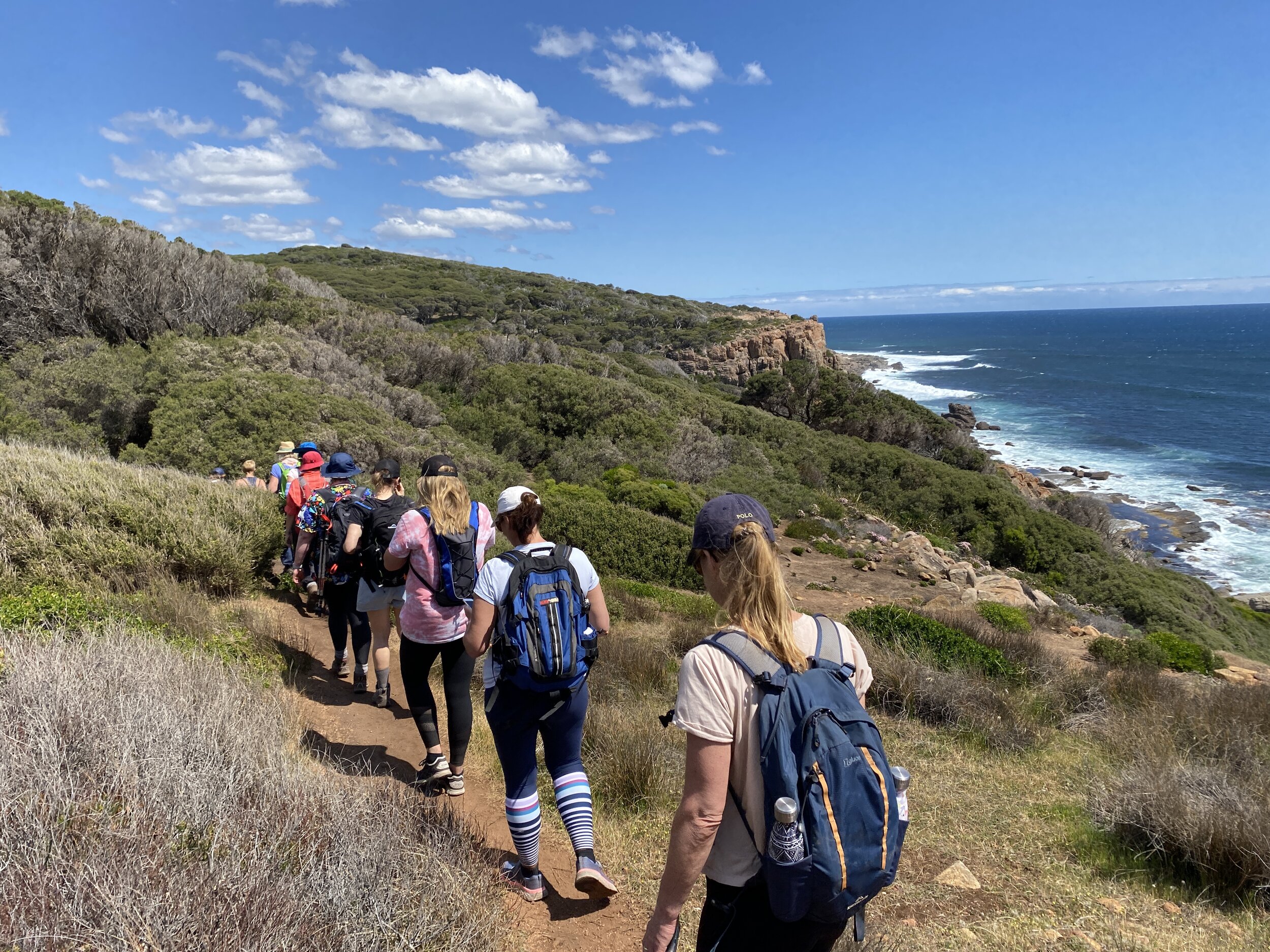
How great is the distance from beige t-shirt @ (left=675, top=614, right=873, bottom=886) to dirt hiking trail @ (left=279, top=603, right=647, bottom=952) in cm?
147

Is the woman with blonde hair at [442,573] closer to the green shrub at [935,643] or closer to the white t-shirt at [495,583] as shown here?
the white t-shirt at [495,583]

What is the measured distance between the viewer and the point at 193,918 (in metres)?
1.89

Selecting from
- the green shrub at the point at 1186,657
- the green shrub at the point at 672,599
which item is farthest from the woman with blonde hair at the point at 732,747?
the green shrub at the point at 1186,657

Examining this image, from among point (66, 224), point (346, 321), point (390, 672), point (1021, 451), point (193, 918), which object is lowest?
point (1021, 451)

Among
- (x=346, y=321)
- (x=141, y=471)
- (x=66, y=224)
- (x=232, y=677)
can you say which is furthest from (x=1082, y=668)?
(x=66, y=224)

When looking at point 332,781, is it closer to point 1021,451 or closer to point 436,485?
point 436,485

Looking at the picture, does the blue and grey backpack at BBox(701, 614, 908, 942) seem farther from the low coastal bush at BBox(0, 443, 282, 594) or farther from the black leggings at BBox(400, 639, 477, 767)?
the low coastal bush at BBox(0, 443, 282, 594)

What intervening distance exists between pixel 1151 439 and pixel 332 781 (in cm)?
5637

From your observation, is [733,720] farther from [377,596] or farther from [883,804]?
[377,596]

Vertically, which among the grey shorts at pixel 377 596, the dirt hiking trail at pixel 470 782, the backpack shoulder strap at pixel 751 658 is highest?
the backpack shoulder strap at pixel 751 658

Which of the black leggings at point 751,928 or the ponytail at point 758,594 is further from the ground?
the ponytail at point 758,594

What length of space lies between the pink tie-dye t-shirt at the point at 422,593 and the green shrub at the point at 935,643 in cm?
469

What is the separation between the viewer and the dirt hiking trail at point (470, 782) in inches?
117

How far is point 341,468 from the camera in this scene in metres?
4.89
